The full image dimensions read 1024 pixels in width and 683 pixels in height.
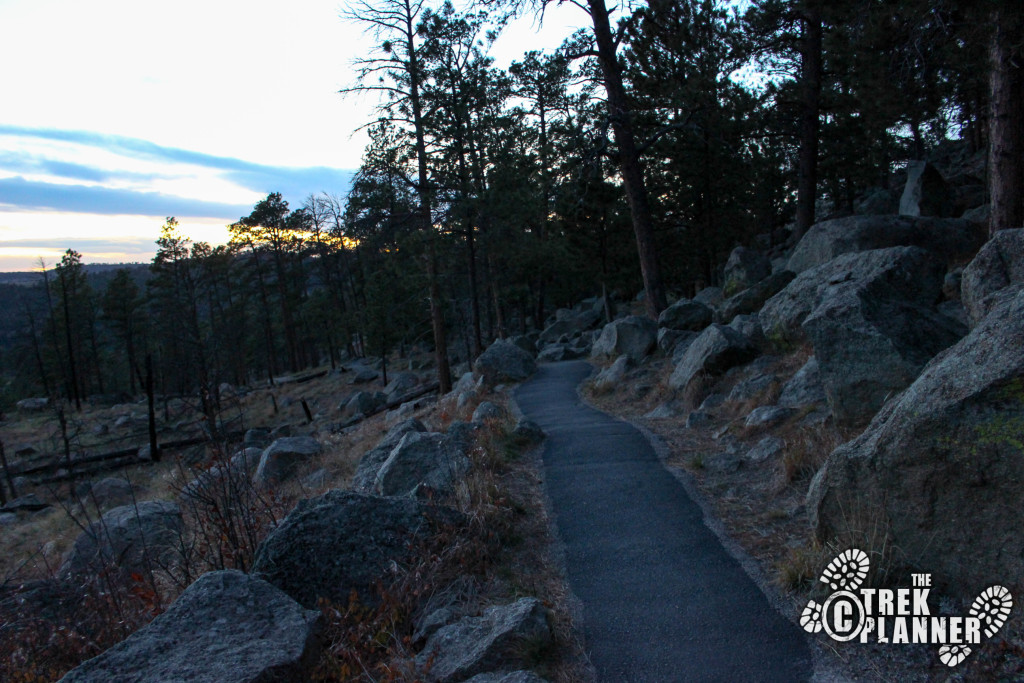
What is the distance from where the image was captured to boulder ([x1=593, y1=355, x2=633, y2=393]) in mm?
14625

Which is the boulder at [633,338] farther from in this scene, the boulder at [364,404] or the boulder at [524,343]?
the boulder at [364,404]

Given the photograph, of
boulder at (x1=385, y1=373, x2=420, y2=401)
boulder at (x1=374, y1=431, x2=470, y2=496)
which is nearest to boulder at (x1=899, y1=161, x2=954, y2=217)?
boulder at (x1=374, y1=431, x2=470, y2=496)

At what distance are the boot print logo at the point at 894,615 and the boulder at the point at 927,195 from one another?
605 inches

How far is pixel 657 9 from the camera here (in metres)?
15.2

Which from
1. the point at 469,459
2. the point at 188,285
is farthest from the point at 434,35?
the point at 188,285

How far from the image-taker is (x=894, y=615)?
4.09 m

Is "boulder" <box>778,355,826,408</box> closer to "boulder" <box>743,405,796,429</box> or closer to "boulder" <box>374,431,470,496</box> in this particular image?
"boulder" <box>743,405,796,429</box>

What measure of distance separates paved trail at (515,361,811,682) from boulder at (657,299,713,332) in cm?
750

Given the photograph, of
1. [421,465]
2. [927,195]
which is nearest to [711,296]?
[927,195]

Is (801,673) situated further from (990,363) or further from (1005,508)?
(990,363)

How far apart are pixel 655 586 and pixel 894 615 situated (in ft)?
5.22

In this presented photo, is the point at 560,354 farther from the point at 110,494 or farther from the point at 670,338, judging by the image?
the point at 110,494

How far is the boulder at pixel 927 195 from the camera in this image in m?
16.8

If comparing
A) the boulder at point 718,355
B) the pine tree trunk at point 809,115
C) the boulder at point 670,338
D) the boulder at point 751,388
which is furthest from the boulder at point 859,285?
the pine tree trunk at point 809,115
